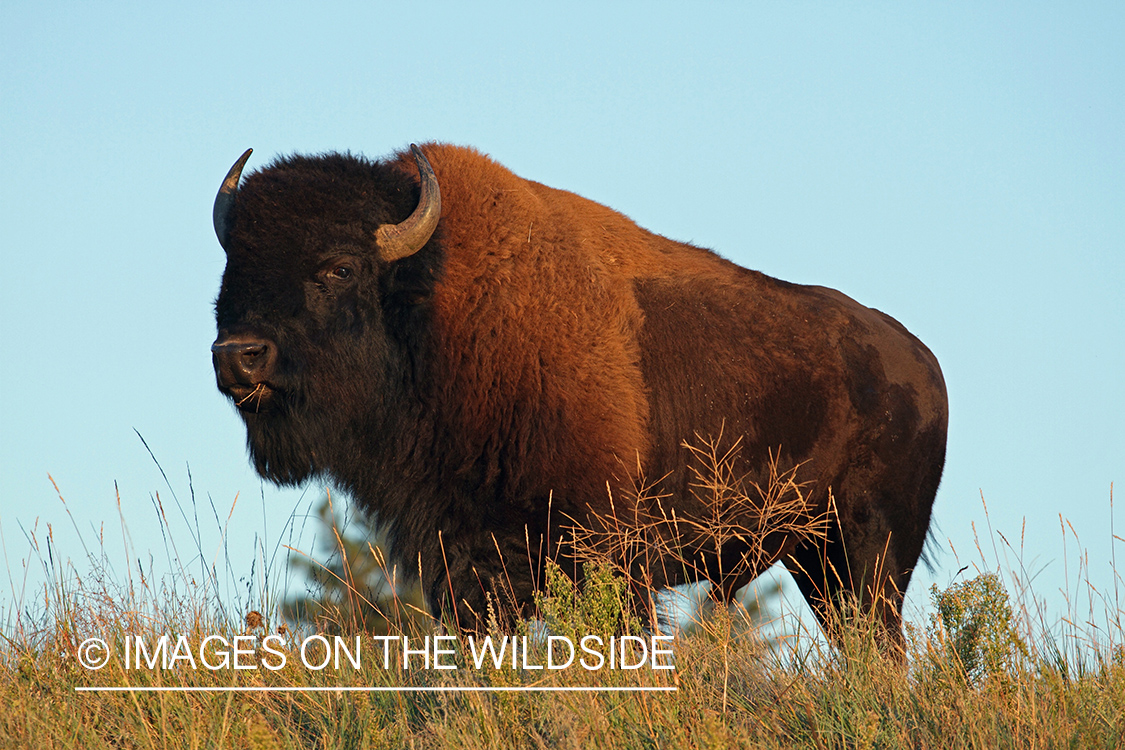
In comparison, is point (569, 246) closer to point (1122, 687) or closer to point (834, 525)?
point (834, 525)

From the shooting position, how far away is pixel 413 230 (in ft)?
17.8

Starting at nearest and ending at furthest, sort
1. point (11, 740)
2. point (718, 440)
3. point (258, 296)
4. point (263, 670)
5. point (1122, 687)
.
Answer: point (11, 740), point (1122, 687), point (263, 670), point (258, 296), point (718, 440)

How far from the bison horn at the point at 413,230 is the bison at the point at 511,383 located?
0.03 feet

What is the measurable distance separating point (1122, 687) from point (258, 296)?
152 inches

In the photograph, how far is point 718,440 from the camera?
18.3 feet

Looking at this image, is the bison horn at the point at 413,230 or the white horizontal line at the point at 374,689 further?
the bison horn at the point at 413,230

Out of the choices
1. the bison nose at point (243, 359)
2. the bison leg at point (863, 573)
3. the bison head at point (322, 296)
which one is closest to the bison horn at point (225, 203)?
the bison head at point (322, 296)

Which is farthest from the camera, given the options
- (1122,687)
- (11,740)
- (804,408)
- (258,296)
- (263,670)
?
(804,408)

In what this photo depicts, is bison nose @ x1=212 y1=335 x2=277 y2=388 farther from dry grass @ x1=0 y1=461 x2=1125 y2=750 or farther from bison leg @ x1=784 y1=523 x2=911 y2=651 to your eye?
bison leg @ x1=784 y1=523 x2=911 y2=651

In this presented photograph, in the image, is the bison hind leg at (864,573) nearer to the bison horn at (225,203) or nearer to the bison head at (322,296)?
the bison head at (322,296)

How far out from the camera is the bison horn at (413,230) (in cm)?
543

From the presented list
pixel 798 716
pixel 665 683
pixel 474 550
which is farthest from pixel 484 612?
pixel 798 716

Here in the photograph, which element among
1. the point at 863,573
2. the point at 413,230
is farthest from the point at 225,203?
the point at 863,573

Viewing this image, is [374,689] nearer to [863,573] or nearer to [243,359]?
[243,359]
